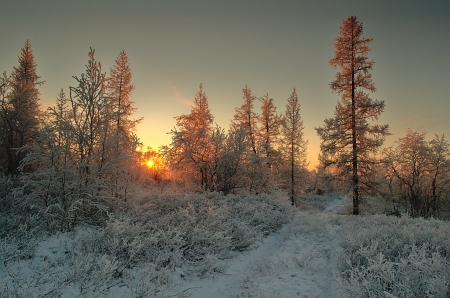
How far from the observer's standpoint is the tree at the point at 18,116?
15242 millimetres

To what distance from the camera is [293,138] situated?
23344 mm

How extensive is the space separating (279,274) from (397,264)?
2.57m

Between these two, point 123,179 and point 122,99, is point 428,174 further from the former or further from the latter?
point 122,99

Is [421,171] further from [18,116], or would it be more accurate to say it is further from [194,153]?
[18,116]

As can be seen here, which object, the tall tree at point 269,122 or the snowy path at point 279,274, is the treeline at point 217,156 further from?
the snowy path at point 279,274

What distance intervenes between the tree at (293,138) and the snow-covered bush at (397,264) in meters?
15.3

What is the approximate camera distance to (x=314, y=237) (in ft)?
28.6

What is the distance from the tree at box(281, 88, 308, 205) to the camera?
23.4m

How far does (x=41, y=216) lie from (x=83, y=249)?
2934 mm

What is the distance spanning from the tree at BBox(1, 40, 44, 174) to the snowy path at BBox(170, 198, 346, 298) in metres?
15.0

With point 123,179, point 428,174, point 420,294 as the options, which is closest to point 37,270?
point 123,179

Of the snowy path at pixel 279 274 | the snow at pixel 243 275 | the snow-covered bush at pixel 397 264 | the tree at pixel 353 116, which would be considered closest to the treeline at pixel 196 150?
the tree at pixel 353 116

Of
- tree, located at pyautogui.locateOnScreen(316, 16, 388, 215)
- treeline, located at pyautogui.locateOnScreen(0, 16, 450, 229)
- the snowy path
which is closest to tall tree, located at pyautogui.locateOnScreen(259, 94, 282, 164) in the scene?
treeline, located at pyautogui.locateOnScreen(0, 16, 450, 229)

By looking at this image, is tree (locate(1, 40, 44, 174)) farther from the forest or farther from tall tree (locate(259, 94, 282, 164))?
tall tree (locate(259, 94, 282, 164))
